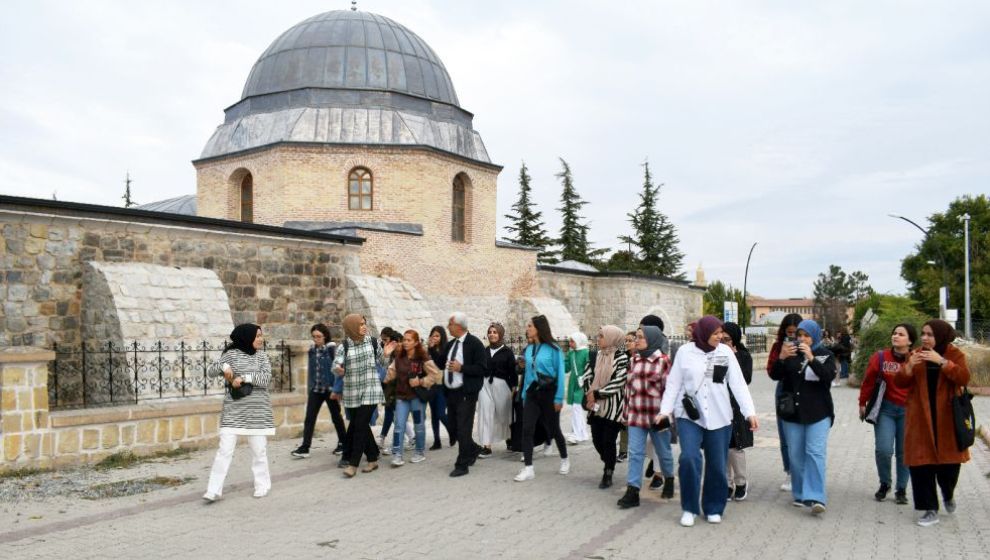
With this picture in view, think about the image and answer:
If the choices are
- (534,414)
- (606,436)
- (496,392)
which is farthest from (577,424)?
(606,436)

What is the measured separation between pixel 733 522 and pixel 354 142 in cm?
1740

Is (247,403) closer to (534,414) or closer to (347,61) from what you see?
(534,414)

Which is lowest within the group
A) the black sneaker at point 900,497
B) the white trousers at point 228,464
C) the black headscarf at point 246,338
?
the black sneaker at point 900,497

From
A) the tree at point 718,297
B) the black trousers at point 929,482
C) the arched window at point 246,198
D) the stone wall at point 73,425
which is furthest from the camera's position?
the tree at point 718,297

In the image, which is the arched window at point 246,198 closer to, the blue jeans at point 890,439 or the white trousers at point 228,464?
the white trousers at point 228,464

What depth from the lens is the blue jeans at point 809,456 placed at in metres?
6.57

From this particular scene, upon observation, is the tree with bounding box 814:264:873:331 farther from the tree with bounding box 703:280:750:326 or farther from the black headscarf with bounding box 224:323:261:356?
the black headscarf with bounding box 224:323:261:356

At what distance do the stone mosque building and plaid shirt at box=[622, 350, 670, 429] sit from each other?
839 centimetres

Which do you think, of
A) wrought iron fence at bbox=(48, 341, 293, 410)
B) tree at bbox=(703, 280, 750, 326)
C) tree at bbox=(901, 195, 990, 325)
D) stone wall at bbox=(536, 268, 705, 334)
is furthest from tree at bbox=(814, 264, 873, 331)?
wrought iron fence at bbox=(48, 341, 293, 410)

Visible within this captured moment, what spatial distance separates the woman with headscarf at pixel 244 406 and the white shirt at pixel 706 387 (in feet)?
11.8

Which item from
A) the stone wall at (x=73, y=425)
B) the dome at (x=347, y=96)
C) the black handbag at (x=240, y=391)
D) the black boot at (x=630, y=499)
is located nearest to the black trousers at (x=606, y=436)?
the black boot at (x=630, y=499)

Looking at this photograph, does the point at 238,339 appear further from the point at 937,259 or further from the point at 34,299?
the point at 937,259

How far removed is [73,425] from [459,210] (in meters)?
15.9

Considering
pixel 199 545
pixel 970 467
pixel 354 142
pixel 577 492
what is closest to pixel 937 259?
pixel 354 142
